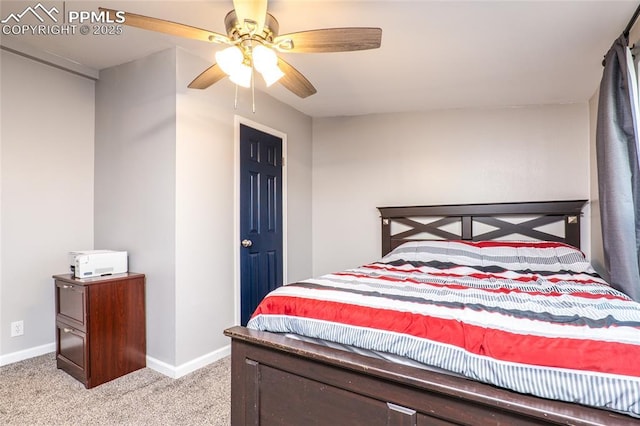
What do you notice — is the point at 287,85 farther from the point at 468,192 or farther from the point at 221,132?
the point at 468,192

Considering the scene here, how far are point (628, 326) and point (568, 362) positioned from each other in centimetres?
28

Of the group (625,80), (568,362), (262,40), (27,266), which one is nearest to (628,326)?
(568,362)

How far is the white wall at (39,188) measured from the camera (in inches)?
102

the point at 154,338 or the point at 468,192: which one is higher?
the point at 468,192

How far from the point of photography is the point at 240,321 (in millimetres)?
2979

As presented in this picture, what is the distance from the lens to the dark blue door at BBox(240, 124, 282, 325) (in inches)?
120

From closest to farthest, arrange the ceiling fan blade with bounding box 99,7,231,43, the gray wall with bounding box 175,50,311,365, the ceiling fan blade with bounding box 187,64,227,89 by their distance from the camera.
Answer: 1. the ceiling fan blade with bounding box 99,7,231,43
2. the ceiling fan blade with bounding box 187,64,227,89
3. the gray wall with bounding box 175,50,311,365

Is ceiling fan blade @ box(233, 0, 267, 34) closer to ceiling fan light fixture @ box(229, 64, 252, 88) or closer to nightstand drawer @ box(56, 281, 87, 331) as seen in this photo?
ceiling fan light fixture @ box(229, 64, 252, 88)

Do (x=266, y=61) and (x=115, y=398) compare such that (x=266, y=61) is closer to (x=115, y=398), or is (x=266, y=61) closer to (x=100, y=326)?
(x=100, y=326)

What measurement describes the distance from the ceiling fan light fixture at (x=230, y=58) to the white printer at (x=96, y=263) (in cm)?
173

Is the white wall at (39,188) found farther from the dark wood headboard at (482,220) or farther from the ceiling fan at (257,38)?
the dark wood headboard at (482,220)

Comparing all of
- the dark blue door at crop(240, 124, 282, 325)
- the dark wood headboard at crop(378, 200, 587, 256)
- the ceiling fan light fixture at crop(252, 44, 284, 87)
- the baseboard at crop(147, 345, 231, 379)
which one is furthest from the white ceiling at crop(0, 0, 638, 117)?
the baseboard at crop(147, 345, 231, 379)

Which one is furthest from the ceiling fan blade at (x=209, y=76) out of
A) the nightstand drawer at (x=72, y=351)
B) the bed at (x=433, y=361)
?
the nightstand drawer at (x=72, y=351)

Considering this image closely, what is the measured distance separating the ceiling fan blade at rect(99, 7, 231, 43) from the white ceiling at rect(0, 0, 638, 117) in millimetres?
312
